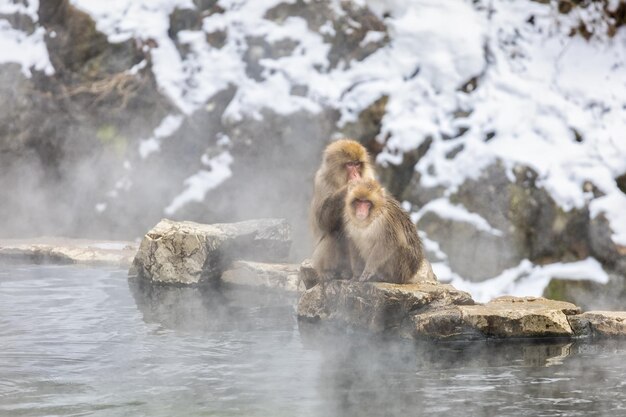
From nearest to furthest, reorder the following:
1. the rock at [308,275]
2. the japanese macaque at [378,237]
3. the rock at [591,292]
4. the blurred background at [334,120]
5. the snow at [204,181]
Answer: the japanese macaque at [378,237]
the rock at [308,275]
the rock at [591,292]
the blurred background at [334,120]
the snow at [204,181]

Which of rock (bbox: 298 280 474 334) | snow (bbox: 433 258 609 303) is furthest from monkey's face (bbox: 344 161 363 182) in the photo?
snow (bbox: 433 258 609 303)

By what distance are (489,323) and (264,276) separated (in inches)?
100

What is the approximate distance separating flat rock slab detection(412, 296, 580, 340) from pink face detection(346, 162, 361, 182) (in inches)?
41.1

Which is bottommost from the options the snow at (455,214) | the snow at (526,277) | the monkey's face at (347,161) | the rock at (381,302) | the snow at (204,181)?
the snow at (526,277)

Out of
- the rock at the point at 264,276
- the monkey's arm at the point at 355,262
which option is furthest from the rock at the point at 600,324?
the rock at the point at 264,276

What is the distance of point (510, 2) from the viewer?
10.5 m

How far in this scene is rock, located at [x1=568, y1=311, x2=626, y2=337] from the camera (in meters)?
5.74

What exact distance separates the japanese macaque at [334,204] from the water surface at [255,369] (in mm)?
468

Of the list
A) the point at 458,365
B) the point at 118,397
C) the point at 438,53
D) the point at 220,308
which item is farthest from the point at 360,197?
the point at 438,53

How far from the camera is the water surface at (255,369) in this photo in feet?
13.4

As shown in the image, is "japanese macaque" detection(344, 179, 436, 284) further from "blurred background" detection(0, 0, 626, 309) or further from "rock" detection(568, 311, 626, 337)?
"blurred background" detection(0, 0, 626, 309)

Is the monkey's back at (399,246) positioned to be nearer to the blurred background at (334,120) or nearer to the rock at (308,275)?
the rock at (308,275)

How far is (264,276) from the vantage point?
7746 millimetres

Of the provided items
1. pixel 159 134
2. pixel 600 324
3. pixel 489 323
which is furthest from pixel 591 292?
pixel 159 134
